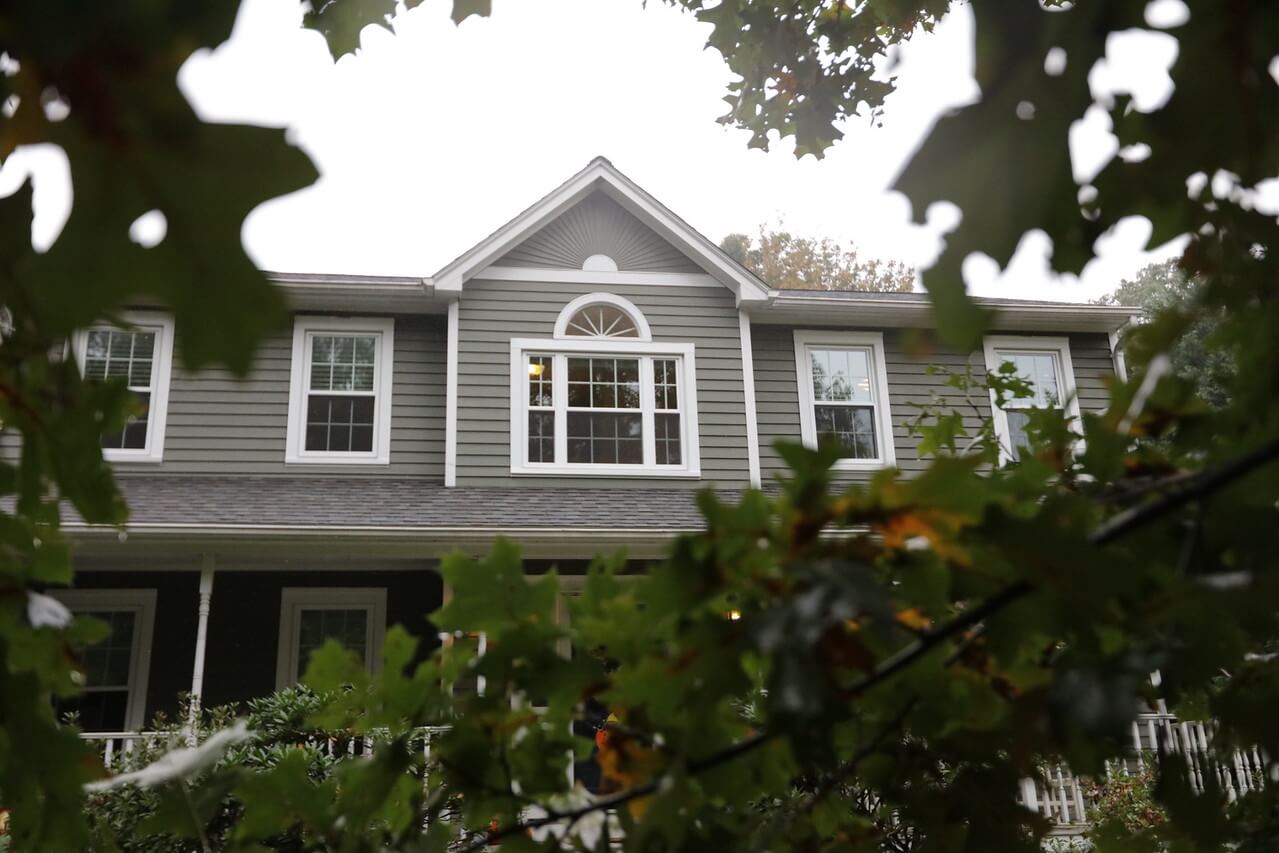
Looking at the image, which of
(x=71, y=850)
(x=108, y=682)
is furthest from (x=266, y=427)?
(x=71, y=850)

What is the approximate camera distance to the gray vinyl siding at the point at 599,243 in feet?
35.1

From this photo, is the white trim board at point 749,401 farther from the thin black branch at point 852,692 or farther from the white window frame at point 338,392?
the thin black branch at point 852,692

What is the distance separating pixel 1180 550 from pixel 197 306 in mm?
702

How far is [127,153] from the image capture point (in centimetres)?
54

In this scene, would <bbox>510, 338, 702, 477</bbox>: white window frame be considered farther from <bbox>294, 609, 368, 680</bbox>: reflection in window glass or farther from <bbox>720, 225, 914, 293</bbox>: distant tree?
<bbox>720, 225, 914, 293</bbox>: distant tree

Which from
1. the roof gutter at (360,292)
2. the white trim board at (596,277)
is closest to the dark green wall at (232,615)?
the roof gutter at (360,292)

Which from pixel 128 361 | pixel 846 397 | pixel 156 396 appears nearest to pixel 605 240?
pixel 846 397

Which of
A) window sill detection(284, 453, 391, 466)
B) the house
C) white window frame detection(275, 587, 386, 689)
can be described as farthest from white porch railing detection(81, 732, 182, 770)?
window sill detection(284, 453, 391, 466)

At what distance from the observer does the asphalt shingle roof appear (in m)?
8.85

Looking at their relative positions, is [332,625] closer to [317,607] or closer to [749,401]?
[317,607]

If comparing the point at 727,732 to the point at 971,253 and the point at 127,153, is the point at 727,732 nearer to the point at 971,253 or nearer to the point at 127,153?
the point at 971,253

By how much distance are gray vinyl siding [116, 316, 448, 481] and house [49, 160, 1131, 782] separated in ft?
0.08

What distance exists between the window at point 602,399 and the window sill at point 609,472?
1 cm

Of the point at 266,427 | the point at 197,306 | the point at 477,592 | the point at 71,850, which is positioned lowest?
the point at 71,850
